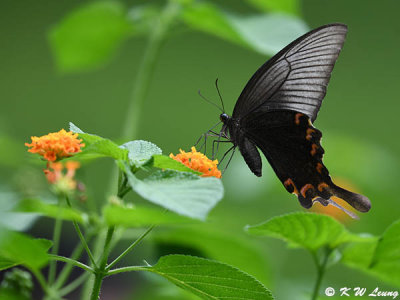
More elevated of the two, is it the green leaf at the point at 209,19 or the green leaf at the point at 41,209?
the green leaf at the point at 209,19

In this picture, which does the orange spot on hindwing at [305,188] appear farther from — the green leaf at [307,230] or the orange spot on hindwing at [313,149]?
the green leaf at [307,230]

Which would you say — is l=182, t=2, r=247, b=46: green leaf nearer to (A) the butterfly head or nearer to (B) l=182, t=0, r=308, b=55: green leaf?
(B) l=182, t=0, r=308, b=55: green leaf

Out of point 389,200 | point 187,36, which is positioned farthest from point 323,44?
point 187,36

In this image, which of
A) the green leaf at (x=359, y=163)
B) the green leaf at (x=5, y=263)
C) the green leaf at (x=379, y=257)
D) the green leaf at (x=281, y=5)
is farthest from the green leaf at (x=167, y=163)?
the green leaf at (x=359, y=163)

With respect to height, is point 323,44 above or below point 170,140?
below

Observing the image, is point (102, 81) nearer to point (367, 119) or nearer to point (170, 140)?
point (170, 140)

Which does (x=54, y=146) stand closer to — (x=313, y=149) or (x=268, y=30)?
(x=313, y=149)

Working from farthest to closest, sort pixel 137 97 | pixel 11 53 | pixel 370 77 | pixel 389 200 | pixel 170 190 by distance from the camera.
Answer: pixel 370 77 < pixel 11 53 < pixel 389 200 < pixel 137 97 < pixel 170 190
